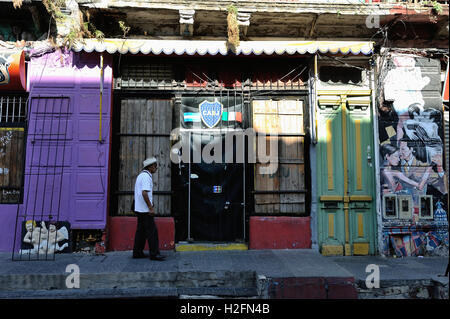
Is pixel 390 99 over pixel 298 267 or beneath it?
over

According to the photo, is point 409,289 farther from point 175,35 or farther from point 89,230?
point 175,35

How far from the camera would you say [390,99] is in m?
7.26

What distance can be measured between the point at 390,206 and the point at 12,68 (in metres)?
7.75

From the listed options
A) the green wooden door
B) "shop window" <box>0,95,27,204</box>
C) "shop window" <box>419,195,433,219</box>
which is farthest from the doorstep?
"shop window" <box>419,195,433,219</box>

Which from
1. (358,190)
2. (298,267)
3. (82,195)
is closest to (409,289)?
(298,267)

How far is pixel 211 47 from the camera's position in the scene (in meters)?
6.89

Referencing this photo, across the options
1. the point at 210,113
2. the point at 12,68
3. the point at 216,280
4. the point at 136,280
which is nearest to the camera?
the point at 136,280

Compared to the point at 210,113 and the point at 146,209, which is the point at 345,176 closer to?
the point at 210,113

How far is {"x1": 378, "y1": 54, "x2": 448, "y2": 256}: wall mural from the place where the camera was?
281 inches

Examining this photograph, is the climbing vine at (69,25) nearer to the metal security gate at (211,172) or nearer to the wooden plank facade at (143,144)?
the wooden plank facade at (143,144)

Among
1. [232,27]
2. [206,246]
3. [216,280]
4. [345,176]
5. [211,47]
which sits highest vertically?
[232,27]

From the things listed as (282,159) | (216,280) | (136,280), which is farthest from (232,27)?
(136,280)

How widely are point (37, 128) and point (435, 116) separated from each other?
313 inches

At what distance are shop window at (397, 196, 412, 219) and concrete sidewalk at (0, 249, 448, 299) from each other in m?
1.22
